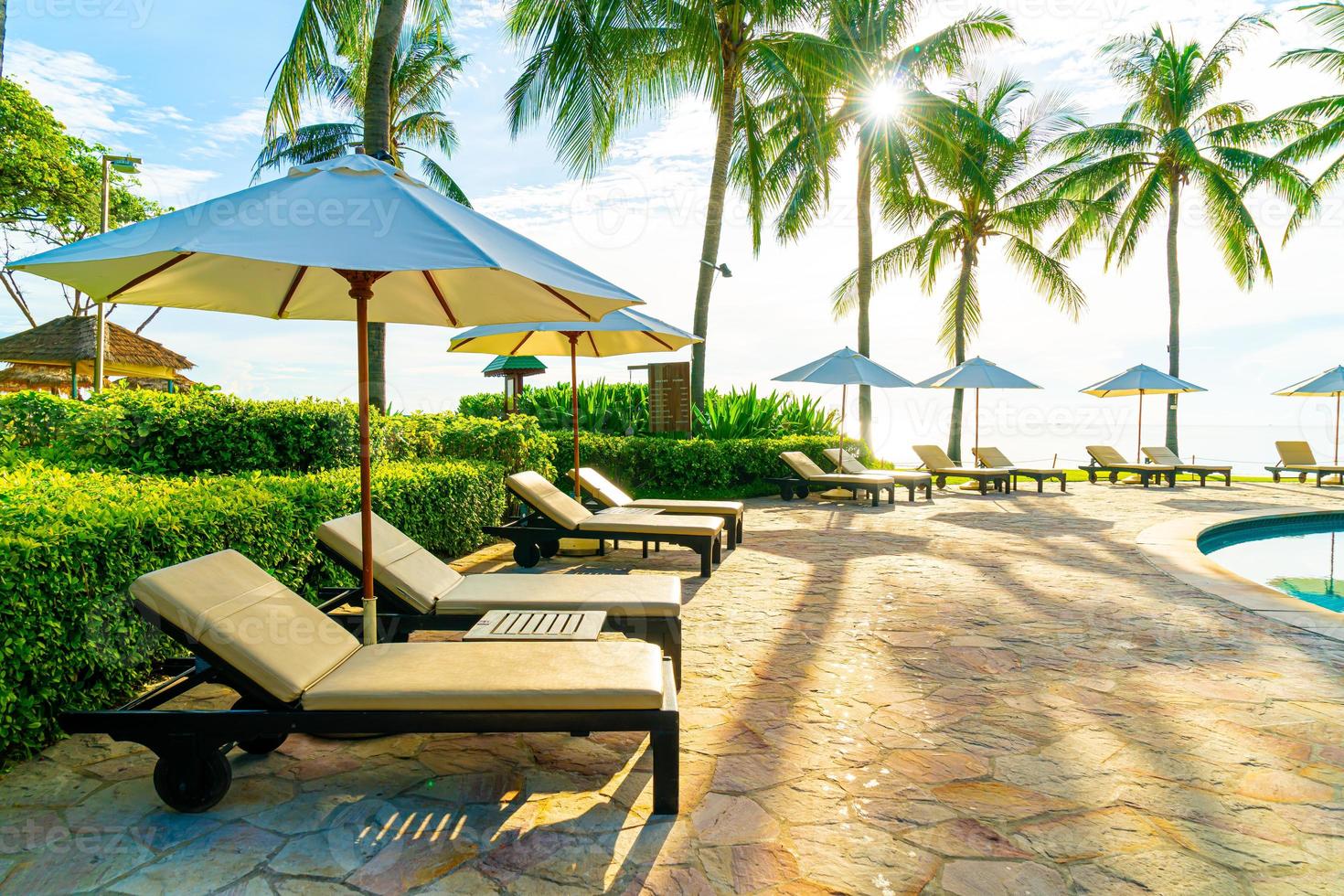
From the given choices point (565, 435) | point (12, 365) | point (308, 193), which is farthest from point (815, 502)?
point (12, 365)

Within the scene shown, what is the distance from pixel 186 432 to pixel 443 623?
14.0 ft

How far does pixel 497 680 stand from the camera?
2.83m

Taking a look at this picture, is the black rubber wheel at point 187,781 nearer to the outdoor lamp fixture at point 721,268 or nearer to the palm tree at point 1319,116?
the outdoor lamp fixture at point 721,268

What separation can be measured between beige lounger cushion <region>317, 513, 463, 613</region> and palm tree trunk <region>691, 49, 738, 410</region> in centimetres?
1008

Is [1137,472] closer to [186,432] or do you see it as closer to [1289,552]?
[1289,552]

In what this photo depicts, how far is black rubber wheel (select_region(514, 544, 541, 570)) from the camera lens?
6949mm

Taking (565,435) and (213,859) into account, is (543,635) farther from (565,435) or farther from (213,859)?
(565,435)

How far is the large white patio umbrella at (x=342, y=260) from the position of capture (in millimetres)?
2715

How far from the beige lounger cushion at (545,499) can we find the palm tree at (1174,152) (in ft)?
63.9

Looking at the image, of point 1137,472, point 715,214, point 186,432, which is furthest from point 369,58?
point 1137,472

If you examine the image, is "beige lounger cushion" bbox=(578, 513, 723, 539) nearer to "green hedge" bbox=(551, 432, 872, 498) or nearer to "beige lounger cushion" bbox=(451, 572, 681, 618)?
"beige lounger cushion" bbox=(451, 572, 681, 618)

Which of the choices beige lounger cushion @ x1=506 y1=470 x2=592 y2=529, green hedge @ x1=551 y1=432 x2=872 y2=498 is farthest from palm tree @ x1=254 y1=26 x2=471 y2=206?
beige lounger cushion @ x1=506 y1=470 x2=592 y2=529

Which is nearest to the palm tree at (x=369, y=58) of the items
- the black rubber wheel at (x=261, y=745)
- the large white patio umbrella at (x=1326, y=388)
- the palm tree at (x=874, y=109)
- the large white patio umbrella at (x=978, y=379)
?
the black rubber wheel at (x=261, y=745)

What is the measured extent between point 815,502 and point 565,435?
439cm
